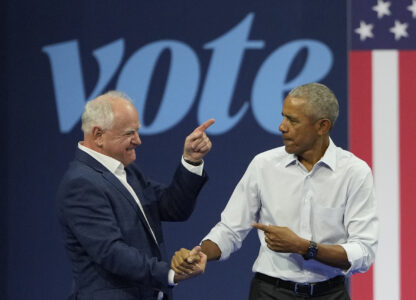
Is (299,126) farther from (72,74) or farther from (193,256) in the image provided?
(72,74)

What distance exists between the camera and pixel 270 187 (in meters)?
2.98

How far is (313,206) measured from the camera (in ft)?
9.53

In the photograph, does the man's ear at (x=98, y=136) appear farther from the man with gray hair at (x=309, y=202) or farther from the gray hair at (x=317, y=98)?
the gray hair at (x=317, y=98)

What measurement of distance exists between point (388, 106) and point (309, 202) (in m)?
1.95

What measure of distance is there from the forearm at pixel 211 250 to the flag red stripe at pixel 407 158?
203 cm

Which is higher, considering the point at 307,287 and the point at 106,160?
the point at 106,160

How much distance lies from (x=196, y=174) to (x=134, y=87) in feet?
5.85

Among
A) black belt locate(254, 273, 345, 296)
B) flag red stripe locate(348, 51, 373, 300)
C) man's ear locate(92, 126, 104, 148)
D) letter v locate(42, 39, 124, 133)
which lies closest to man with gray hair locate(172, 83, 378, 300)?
black belt locate(254, 273, 345, 296)

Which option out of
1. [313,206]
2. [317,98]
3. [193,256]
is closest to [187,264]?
[193,256]

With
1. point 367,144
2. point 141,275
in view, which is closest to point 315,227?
point 141,275

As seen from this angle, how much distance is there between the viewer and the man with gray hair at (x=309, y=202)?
288 cm

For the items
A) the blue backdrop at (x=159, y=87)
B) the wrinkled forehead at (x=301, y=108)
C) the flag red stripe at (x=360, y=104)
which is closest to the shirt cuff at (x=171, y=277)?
the wrinkled forehead at (x=301, y=108)

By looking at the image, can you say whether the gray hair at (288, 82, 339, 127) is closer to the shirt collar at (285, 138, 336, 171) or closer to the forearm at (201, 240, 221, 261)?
the shirt collar at (285, 138, 336, 171)

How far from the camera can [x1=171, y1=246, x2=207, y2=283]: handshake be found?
9.09ft
